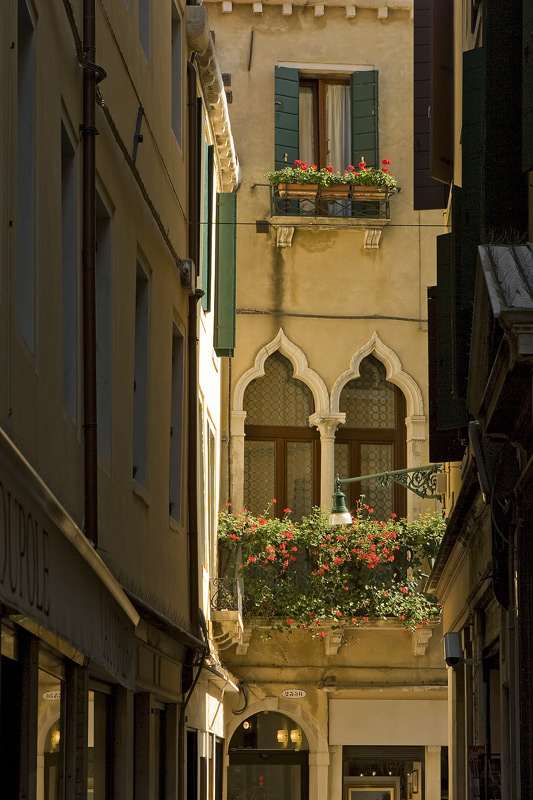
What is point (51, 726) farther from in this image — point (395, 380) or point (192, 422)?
point (395, 380)

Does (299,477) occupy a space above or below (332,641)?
above

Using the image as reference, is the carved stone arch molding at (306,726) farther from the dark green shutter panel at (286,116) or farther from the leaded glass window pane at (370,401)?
the dark green shutter panel at (286,116)

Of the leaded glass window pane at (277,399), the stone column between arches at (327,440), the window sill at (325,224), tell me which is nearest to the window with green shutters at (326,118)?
the window sill at (325,224)

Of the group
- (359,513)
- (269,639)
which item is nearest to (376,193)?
(359,513)

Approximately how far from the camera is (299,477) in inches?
826

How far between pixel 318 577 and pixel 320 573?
2.4 inches

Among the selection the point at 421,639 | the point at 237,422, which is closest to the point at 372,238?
the point at 237,422

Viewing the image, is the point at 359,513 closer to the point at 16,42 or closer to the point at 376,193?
the point at 376,193

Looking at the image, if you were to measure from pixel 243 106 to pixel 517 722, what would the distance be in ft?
45.8

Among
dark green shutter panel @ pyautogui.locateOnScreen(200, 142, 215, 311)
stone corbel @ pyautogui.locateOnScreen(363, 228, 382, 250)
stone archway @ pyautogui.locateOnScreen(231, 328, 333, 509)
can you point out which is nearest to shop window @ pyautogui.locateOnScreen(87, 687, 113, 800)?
dark green shutter panel @ pyautogui.locateOnScreen(200, 142, 215, 311)

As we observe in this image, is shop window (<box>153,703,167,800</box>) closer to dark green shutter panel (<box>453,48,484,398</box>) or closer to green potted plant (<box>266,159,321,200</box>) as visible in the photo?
dark green shutter panel (<box>453,48,484,398</box>)

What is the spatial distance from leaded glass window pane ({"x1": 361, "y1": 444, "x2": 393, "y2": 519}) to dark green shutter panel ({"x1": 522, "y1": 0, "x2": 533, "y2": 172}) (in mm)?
13512

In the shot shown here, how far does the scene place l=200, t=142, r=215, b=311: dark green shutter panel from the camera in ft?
52.6

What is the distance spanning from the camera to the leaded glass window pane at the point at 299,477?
2086cm
